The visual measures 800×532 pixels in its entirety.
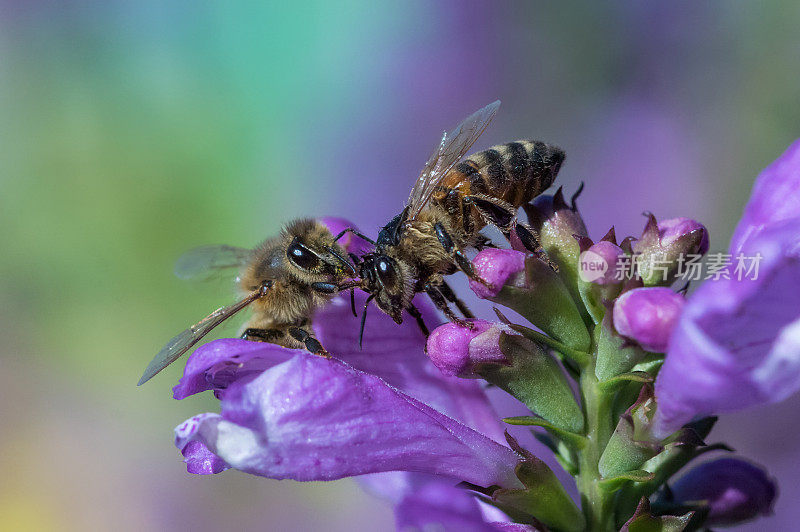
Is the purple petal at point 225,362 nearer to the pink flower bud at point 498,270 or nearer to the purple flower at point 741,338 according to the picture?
the pink flower bud at point 498,270

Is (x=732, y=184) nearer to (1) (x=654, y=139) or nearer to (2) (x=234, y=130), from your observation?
(1) (x=654, y=139)

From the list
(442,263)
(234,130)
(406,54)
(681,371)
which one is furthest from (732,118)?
(681,371)

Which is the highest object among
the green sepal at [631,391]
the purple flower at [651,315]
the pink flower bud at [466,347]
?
the pink flower bud at [466,347]

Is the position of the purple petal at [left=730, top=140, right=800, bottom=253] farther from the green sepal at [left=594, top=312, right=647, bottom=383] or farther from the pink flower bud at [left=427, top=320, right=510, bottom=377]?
the pink flower bud at [left=427, top=320, right=510, bottom=377]

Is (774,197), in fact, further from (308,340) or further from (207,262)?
(207,262)

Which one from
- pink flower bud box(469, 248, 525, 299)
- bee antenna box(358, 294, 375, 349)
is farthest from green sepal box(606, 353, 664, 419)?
bee antenna box(358, 294, 375, 349)

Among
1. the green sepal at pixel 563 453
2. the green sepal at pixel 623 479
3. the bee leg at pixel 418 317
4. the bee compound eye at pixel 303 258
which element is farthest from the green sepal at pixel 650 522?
the bee compound eye at pixel 303 258

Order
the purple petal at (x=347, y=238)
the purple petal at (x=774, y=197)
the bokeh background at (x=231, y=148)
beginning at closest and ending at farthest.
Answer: the purple petal at (x=774, y=197)
the purple petal at (x=347, y=238)
the bokeh background at (x=231, y=148)

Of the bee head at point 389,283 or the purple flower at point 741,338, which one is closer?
the purple flower at point 741,338
